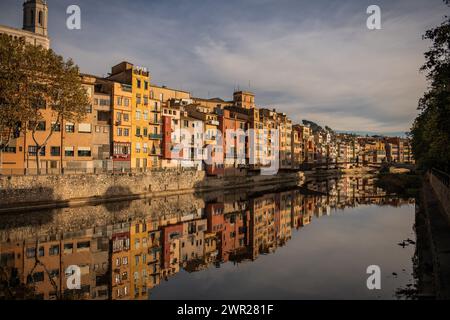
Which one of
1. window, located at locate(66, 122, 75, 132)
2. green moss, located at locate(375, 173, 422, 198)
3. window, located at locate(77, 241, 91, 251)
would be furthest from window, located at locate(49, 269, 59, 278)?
green moss, located at locate(375, 173, 422, 198)

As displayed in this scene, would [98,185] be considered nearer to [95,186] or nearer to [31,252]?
[95,186]

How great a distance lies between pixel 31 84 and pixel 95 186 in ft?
51.6

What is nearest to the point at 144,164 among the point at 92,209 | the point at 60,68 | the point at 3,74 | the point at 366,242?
the point at 92,209

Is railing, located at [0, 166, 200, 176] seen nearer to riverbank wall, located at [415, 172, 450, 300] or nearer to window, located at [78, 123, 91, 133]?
window, located at [78, 123, 91, 133]

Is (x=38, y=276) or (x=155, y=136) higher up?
(x=155, y=136)

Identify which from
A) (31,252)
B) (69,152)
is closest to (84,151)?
(69,152)

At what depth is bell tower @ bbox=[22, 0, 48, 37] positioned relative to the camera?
99.1 meters

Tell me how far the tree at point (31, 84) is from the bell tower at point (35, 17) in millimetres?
71564

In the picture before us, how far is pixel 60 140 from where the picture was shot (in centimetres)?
5062

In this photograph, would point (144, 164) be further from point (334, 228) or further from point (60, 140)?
point (334, 228)

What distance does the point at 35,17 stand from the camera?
98.9 meters

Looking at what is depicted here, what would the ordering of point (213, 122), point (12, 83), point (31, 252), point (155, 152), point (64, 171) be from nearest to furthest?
point (31, 252) < point (12, 83) < point (64, 171) < point (155, 152) < point (213, 122)

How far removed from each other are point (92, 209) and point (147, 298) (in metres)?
27.7
